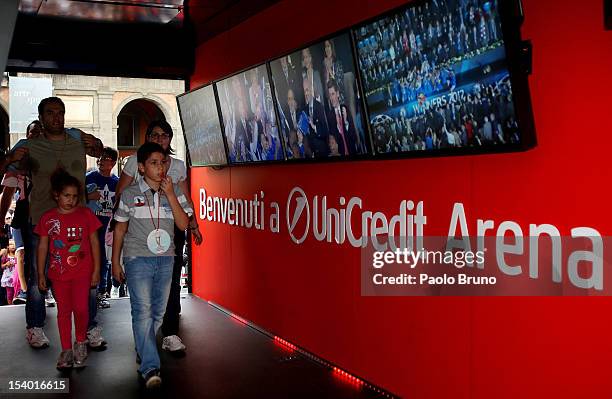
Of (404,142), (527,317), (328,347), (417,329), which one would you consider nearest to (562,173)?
(527,317)

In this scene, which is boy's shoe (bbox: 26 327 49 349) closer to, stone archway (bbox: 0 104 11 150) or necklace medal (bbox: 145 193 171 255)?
necklace medal (bbox: 145 193 171 255)

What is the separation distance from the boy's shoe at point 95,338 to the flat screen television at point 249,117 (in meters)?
1.77

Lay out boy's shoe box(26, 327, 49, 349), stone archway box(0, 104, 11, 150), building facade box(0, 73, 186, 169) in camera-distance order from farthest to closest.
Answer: stone archway box(0, 104, 11, 150) < building facade box(0, 73, 186, 169) < boy's shoe box(26, 327, 49, 349)

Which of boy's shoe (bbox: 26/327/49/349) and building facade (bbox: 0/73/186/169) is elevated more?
building facade (bbox: 0/73/186/169)

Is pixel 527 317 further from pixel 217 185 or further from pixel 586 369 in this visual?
pixel 217 185

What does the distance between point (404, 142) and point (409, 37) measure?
54 centimetres

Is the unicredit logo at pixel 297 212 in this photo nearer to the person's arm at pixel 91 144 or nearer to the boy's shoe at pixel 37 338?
the person's arm at pixel 91 144

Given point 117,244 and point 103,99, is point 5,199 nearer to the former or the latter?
point 117,244

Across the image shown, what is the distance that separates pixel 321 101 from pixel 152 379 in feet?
6.50

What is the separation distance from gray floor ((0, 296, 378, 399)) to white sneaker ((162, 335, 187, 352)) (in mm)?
69

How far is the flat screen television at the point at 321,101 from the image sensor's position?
12.7 ft

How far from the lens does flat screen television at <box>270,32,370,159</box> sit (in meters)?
3.86

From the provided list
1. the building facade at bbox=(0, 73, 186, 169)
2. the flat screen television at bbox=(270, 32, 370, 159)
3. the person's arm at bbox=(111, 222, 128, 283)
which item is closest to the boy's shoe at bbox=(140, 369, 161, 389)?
the person's arm at bbox=(111, 222, 128, 283)

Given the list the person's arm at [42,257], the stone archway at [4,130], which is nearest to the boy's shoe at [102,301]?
the person's arm at [42,257]
